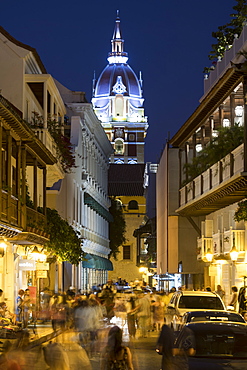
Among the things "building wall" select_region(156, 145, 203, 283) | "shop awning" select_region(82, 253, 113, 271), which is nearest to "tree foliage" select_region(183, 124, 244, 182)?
"building wall" select_region(156, 145, 203, 283)

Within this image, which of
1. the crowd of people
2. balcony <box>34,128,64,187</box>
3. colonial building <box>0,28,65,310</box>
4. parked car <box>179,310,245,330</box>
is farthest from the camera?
balcony <box>34,128,64,187</box>

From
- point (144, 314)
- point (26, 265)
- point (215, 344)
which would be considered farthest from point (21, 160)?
point (215, 344)

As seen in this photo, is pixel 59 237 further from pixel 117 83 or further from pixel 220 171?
pixel 117 83

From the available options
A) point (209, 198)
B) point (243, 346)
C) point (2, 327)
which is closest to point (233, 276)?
point (209, 198)

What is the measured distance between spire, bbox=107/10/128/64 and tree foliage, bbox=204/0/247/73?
426ft

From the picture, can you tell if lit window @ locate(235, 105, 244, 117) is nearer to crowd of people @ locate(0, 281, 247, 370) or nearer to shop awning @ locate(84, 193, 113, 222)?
crowd of people @ locate(0, 281, 247, 370)

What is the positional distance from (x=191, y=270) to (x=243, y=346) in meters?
34.0

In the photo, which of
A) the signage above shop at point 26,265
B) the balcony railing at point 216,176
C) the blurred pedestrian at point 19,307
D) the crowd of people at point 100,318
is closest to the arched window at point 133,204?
the balcony railing at point 216,176

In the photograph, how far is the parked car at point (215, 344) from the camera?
45.2 ft

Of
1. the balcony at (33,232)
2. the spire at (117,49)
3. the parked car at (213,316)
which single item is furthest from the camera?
the spire at (117,49)

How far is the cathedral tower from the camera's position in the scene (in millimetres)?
159750

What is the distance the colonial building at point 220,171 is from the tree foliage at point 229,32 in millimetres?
754

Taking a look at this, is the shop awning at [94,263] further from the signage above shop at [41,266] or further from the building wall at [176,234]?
the signage above shop at [41,266]

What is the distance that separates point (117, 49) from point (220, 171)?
484 ft
